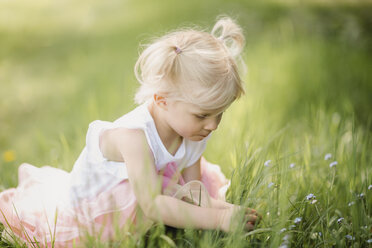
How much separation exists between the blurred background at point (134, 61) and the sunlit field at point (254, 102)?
0.01 m

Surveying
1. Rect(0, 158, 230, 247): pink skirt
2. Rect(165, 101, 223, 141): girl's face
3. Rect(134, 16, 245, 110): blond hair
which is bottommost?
Rect(0, 158, 230, 247): pink skirt

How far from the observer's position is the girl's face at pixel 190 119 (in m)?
1.84

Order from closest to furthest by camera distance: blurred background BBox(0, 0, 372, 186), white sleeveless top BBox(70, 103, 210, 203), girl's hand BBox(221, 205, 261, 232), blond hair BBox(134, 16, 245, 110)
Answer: girl's hand BBox(221, 205, 261, 232)
blond hair BBox(134, 16, 245, 110)
white sleeveless top BBox(70, 103, 210, 203)
blurred background BBox(0, 0, 372, 186)

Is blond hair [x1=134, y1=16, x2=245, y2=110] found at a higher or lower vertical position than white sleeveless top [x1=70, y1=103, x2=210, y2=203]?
higher

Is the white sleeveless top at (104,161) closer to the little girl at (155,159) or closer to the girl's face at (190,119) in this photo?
the little girl at (155,159)

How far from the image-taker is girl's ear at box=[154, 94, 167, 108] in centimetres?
190

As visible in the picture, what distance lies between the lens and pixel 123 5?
6730 mm

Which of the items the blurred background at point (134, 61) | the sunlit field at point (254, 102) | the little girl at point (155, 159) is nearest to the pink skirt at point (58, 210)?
the little girl at point (155, 159)

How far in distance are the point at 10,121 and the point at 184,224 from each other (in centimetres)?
266

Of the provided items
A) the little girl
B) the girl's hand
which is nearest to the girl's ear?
the little girl

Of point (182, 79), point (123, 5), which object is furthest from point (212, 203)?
point (123, 5)

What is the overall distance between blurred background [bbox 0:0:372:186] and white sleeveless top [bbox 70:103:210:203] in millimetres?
415

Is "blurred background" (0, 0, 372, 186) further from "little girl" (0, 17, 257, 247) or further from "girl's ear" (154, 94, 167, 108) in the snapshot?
"girl's ear" (154, 94, 167, 108)

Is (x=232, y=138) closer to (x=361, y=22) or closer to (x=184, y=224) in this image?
(x=184, y=224)
